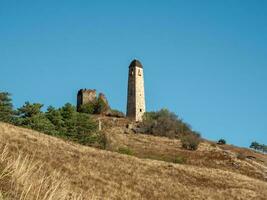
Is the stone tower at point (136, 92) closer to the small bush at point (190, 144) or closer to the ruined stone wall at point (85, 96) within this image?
the ruined stone wall at point (85, 96)

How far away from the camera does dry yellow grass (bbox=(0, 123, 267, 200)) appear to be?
37500mm

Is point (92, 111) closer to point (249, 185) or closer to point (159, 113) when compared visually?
point (159, 113)

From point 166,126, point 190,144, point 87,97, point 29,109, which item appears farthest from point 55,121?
point 87,97

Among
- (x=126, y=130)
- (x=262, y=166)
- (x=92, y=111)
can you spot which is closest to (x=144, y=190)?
(x=262, y=166)

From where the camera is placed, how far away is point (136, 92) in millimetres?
107938

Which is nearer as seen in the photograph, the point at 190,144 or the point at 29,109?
the point at 29,109

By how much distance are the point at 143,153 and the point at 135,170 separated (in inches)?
731

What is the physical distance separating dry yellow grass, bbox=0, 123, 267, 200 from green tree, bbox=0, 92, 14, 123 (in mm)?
11040

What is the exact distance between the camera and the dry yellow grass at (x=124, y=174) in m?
37.5

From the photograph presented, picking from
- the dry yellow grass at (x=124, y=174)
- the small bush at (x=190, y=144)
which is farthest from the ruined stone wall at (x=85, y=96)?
the dry yellow grass at (x=124, y=174)

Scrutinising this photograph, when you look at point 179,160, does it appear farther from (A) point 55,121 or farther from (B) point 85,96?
(B) point 85,96

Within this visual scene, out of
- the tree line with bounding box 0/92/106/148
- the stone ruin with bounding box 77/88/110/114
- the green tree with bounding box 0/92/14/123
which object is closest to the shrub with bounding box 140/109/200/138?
the stone ruin with bounding box 77/88/110/114

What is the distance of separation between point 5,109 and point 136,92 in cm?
4990

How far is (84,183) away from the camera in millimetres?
35594
